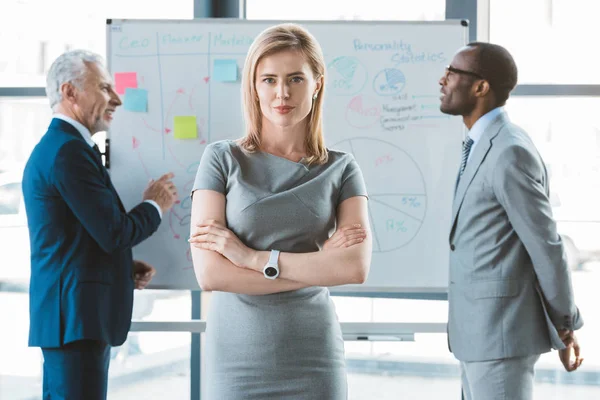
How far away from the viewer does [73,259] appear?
7.05 feet

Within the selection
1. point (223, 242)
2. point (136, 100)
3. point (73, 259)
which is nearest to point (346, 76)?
point (136, 100)

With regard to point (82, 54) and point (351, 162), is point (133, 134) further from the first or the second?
point (351, 162)

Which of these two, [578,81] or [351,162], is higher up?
[578,81]

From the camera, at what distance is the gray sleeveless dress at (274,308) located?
1.67m

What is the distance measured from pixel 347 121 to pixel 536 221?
37.6 inches

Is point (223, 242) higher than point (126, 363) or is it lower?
higher

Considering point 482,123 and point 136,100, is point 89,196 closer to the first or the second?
point 136,100

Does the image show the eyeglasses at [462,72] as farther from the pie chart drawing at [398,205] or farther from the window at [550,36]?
the window at [550,36]

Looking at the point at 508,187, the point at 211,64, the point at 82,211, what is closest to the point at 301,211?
the point at 508,187

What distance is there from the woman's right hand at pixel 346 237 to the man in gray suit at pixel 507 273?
489 millimetres

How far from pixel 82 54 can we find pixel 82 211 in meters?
0.62

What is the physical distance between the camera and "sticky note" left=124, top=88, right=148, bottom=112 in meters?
2.58

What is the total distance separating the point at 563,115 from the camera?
298cm

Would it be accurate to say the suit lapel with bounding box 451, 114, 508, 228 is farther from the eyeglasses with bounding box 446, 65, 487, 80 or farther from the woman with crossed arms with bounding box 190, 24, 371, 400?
the woman with crossed arms with bounding box 190, 24, 371, 400
